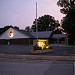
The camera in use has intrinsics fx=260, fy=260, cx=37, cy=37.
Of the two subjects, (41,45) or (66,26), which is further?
(66,26)

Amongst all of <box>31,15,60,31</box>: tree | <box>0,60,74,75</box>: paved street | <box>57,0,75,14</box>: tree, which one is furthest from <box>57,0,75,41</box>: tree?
<box>31,15,60,31</box>: tree

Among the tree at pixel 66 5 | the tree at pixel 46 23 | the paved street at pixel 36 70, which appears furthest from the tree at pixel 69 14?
the tree at pixel 46 23

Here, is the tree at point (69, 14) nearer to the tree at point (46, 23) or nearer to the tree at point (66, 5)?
the tree at point (66, 5)

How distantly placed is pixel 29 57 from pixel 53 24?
131 metres

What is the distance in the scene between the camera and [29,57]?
91.5 feet

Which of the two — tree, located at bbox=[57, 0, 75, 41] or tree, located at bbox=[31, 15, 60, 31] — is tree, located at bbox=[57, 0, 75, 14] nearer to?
tree, located at bbox=[57, 0, 75, 41]

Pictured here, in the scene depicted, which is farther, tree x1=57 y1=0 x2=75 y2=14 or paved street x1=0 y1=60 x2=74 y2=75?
tree x1=57 y1=0 x2=75 y2=14

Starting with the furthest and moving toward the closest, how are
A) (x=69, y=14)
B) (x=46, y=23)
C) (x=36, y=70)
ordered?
(x=46, y=23) < (x=69, y=14) < (x=36, y=70)

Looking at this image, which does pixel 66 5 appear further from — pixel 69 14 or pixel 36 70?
pixel 36 70

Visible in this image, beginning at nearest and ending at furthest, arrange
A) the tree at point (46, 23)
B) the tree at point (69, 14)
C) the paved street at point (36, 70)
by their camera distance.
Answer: the paved street at point (36, 70)
the tree at point (69, 14)
the tree at point (46, 23)

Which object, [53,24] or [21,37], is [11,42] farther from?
[53,24]

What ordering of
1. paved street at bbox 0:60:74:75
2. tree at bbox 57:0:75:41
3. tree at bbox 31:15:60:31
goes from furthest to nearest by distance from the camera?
tree at bbox 31:15:60:31 < tree at bbox 57:0:75:41 < paved street at bbox 0:60:74:75

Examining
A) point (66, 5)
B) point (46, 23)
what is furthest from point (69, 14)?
point (46, 23)

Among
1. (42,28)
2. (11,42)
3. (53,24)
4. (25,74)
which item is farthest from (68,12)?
(53,24)
